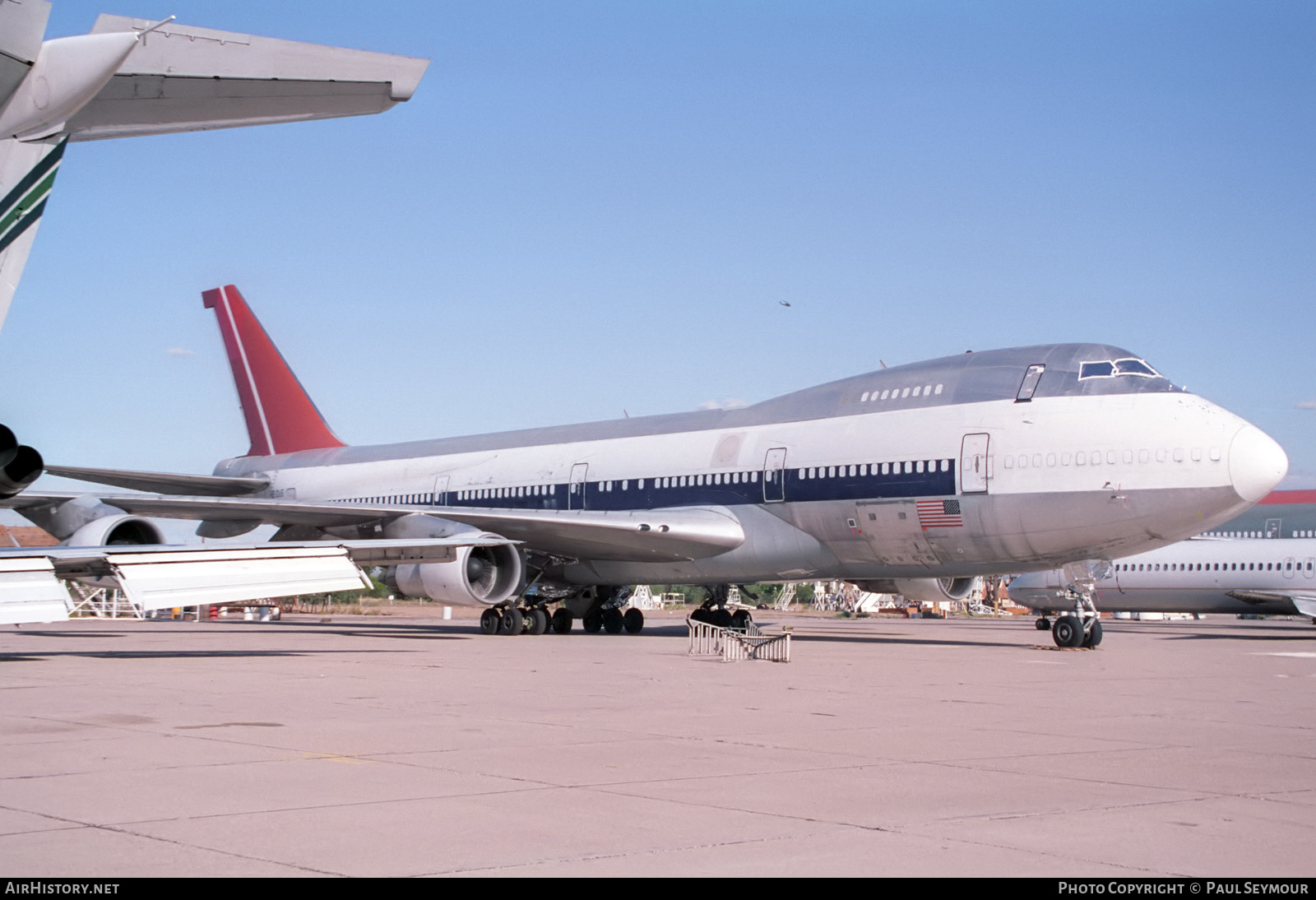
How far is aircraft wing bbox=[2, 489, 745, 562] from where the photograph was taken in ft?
73.8

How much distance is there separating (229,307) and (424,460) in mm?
8485

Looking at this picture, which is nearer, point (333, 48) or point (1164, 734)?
point (333, 48)

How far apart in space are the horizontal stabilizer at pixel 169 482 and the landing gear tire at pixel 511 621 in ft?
28.4

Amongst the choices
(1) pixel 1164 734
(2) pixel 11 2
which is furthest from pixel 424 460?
(2) pixel 11 2

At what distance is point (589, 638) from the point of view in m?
23.9

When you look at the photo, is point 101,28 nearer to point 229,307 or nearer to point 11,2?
point 11,2

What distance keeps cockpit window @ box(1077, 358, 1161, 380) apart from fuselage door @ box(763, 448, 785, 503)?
17.4ft

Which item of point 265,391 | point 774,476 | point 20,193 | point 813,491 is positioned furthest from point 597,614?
point 20,193

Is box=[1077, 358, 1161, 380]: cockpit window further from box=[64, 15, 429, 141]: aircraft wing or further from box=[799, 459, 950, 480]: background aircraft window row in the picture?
box=[64, 15, 429, 141]: aircraft wing

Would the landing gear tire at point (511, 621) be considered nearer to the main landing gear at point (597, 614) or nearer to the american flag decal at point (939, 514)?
the main landing gear at point (597, 614)

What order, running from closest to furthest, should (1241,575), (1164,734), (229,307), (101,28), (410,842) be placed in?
(410,842)
(101,28)
(1164,734)
(229,307)
(1241,575)

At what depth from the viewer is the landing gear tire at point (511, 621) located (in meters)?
25.0

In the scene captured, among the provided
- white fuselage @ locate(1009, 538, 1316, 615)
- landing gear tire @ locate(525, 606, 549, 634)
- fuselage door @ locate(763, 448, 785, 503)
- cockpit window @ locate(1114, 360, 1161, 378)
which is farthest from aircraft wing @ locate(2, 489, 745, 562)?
white fuselage @ locate(1009, 538, 1316, 615)

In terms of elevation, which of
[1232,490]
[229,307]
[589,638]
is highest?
[229,307]
